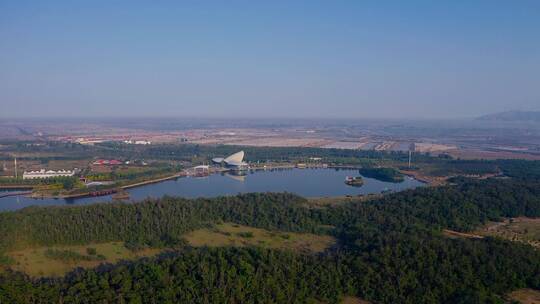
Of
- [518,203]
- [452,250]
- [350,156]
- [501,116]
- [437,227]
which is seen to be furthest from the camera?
[501,116]

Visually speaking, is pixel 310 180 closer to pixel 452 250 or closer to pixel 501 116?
pixel 452 250

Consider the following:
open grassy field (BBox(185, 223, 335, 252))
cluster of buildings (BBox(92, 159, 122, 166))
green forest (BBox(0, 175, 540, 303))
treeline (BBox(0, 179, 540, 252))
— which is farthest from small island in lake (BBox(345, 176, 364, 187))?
cluster of buildings (BBox(92, 159, 122, 166))

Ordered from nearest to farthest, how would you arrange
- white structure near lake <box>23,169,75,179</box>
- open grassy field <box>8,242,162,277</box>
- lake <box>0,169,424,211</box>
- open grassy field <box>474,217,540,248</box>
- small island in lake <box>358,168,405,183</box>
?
open grassy field <box>8,242,162,277</box> → open grassy field <box>474,217,540,248</box> → lake <box>0,169,424,211</box> → white structure near lake <box>23,169,75,179</box> → small island in lake <box>358,168,405,183</box>

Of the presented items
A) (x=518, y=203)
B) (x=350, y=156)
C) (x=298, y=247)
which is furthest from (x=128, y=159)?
(x=518, y=203)

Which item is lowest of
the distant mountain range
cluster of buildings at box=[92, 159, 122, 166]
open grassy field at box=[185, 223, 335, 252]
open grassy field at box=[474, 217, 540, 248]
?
open grassy field at box=[185, 223, 335, 252]

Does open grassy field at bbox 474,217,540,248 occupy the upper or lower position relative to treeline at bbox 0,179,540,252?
lower

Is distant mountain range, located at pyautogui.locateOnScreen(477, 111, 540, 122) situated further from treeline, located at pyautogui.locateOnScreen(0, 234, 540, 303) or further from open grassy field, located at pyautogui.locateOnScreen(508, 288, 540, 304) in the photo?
open grassy field, located at pyautogui.locateOnScreen(508, 288, 540, 304)

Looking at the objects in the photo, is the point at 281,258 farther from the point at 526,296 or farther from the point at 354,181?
the point at 354,181

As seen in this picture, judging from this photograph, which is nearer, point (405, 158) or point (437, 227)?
point (437, 227)
